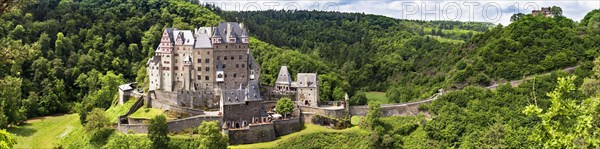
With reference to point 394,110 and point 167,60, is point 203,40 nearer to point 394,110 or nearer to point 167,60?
point 167,60

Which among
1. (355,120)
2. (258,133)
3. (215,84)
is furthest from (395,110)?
(215,84)

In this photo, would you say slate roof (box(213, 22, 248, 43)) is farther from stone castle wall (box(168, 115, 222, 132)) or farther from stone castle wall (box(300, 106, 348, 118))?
stone castle wall (box(300, 106, 348, 118))

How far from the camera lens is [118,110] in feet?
196

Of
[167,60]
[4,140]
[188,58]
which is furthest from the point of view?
[167,60]

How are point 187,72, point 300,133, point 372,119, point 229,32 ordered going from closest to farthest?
point 300,133 → point 372,119 → point 187,72 → point 229,32

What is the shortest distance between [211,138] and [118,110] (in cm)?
1977

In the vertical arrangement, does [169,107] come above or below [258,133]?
above

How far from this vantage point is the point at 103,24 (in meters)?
92.4

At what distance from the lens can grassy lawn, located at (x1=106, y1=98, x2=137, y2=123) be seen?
5697 cm

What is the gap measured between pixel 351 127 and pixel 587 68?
29.2 metres

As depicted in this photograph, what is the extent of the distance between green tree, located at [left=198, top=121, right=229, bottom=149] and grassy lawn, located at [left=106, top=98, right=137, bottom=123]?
48.7 ft

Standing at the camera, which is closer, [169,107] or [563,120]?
[563,120]

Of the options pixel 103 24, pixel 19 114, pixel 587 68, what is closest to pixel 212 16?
pixel 103 24

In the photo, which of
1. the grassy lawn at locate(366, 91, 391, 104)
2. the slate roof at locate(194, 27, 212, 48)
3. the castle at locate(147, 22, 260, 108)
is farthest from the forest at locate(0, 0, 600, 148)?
the slate roof at locate(194, 27, 212, 48)
